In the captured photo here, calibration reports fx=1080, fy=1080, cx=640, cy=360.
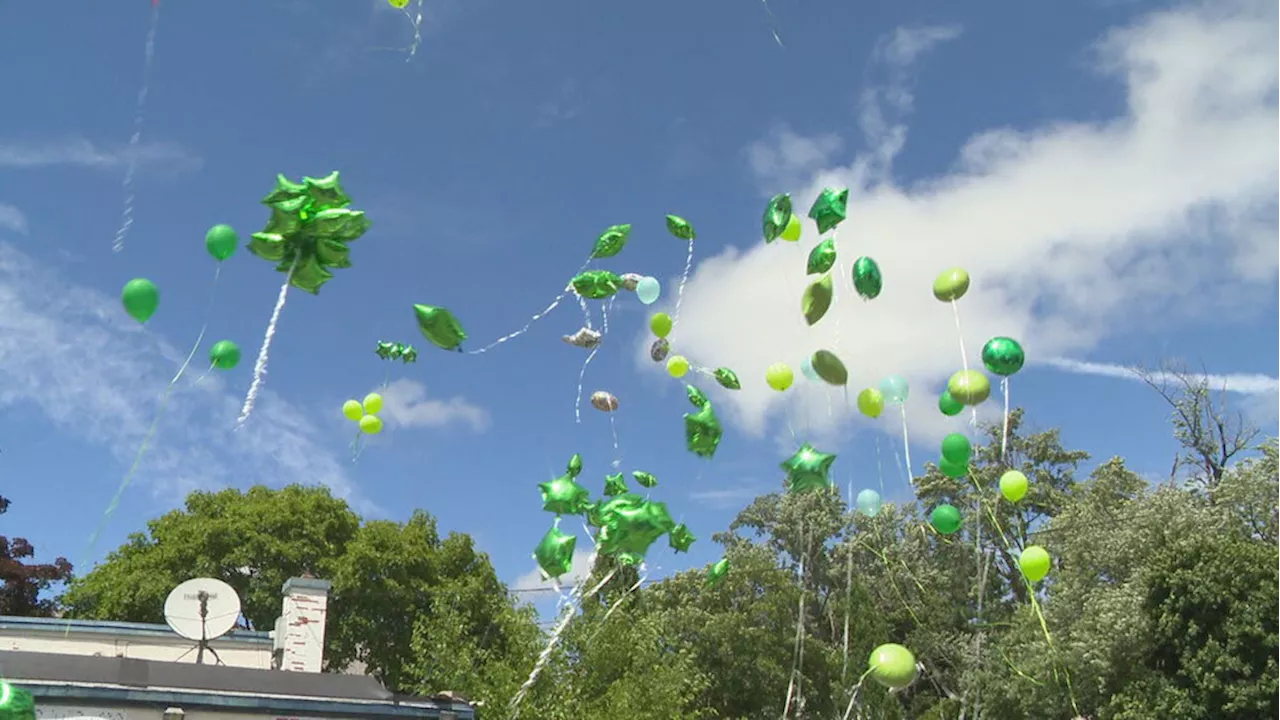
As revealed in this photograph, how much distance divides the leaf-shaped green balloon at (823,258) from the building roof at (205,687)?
230 inches

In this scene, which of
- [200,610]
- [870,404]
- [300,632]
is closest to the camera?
[870,404]

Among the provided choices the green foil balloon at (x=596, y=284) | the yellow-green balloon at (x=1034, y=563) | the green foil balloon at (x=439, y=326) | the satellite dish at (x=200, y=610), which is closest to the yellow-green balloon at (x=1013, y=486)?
the yellow-green balloon at (x=1034, y=563)

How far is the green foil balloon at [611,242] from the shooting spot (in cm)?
834

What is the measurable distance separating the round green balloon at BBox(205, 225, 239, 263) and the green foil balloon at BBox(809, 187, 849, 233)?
13.5 feet

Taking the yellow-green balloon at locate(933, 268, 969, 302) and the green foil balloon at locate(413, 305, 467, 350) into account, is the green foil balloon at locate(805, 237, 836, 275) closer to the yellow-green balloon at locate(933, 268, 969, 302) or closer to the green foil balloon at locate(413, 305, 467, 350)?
the yellow-green balloon at locate(933, 268, 969, 302)

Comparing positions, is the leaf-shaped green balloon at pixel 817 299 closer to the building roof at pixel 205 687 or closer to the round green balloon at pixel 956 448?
the round green balloon at pixel 956 448

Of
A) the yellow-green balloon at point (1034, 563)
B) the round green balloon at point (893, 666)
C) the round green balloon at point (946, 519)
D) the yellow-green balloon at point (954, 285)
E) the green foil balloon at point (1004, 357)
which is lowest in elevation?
the round green balloon at point (893, 666)

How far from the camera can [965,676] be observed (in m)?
23.0

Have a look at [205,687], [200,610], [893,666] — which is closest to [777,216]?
[893,666]

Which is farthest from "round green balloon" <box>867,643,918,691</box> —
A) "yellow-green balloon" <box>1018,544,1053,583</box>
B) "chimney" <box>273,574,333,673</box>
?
"chimney" <box>273,574,333,673</box>

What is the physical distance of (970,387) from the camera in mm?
8094

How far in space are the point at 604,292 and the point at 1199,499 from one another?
54.6 ft

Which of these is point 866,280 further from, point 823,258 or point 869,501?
point 869,501

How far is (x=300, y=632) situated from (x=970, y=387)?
8.79 metres
